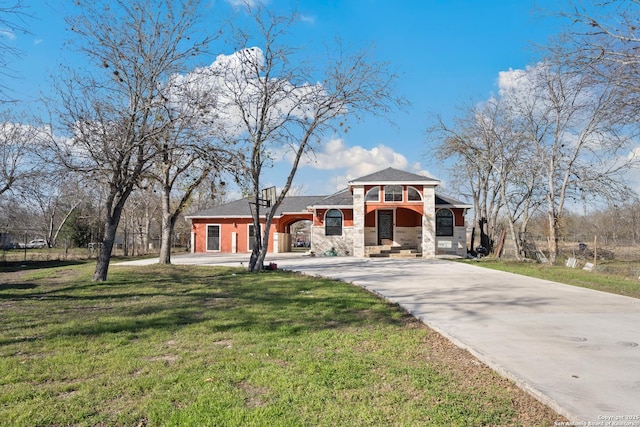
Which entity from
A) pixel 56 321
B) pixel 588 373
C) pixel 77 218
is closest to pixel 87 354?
pixel 56 321

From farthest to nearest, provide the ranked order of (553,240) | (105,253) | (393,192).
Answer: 1. (393,192)
2. (553,240)
3. (105,253)

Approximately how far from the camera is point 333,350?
4734 millimetres

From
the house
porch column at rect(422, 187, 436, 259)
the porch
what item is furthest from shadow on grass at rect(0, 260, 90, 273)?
porch column at rect(422, 187, 436, 259)

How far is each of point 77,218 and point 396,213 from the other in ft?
79.8

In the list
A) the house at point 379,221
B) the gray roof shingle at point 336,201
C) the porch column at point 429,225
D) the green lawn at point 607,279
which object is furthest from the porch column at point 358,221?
the green lawn at point 607,279

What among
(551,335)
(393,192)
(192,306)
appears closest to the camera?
(551,335)

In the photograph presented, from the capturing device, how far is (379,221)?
24875 mm

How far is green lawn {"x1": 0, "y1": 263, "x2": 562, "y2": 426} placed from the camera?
9.92ft

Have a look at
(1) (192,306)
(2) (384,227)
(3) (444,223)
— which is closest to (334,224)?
(2) (384,227)

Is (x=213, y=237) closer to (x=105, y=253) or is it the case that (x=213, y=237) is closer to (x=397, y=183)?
(x=397, y=183)

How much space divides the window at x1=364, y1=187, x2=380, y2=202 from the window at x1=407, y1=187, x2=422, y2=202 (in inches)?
70.1

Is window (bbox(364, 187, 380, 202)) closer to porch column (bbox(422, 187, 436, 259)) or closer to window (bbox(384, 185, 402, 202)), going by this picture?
window (bbox(384, 185, 402, 202))

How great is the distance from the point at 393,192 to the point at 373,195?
1176 mm

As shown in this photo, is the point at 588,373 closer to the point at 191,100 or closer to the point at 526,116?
A: the point at 191,100
